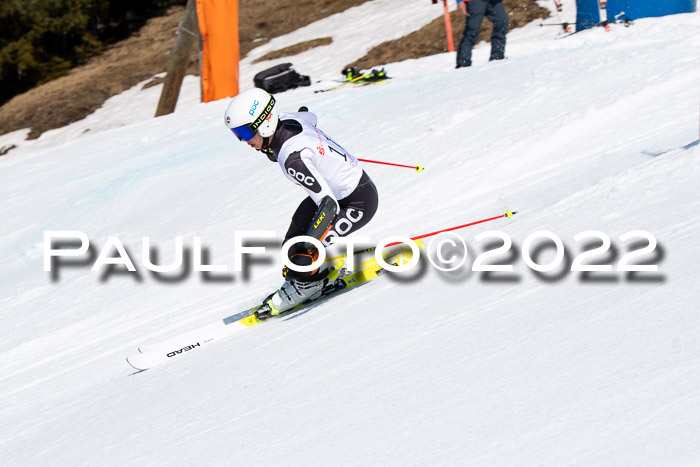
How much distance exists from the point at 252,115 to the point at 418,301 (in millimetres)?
1633

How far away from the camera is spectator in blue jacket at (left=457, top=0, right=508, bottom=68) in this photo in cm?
1087

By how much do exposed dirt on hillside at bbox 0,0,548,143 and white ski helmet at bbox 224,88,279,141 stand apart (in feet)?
38.8

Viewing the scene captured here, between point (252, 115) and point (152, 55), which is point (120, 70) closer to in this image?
point (152, 55)

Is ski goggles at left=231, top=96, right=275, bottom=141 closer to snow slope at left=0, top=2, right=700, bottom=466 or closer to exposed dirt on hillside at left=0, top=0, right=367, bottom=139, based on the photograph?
snow slope at left=0, top=2, right=700, bottom=466

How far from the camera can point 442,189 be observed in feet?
24.3

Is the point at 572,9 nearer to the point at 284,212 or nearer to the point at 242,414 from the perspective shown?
the point at 284,212

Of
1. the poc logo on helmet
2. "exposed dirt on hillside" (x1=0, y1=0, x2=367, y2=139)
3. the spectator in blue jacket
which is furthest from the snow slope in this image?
"exposed dirt on hillside" (x1=0, y1=0, x2=367, y2=139)

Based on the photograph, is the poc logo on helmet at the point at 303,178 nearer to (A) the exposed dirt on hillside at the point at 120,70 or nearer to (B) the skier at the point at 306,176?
(B) the skier at the point at 306,176

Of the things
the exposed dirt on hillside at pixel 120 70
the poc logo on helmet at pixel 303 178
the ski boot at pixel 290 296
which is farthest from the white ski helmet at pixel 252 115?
the exposed dirt on hillside at pixel 120 70

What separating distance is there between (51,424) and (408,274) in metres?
2.43

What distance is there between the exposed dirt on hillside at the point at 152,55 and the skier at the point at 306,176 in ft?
37.6

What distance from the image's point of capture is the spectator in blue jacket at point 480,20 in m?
10.9

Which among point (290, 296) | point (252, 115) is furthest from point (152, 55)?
point (252, 115)

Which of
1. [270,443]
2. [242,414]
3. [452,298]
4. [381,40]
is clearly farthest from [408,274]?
[381,40]
